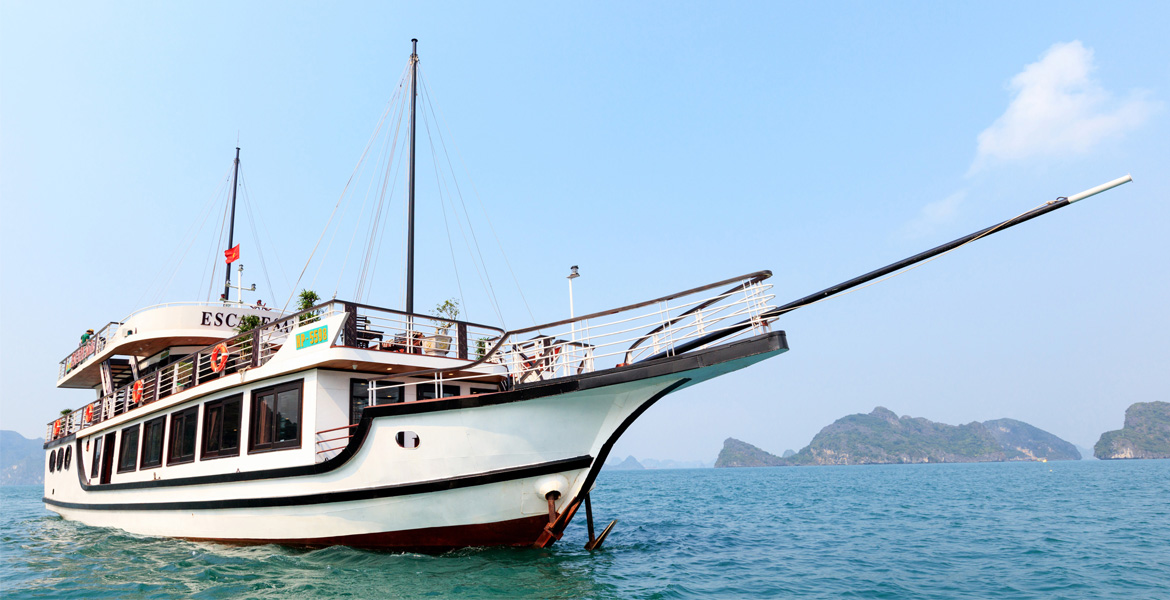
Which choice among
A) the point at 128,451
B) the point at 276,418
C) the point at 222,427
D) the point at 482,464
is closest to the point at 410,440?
the point at 482,464

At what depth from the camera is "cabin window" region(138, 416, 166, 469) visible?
13867 mm

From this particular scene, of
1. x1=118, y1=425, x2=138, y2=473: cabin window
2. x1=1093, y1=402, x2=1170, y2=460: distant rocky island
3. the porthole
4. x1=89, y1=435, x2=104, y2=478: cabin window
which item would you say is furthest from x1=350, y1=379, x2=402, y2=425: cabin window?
x1=1093, y1=402, x2=1170, y2=460: distant rocky island

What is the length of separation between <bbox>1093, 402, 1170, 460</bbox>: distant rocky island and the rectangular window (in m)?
227

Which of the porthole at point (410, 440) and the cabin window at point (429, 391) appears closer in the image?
the porthole at point (410, 440)

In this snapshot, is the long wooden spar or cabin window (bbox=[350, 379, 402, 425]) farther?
cabin window (bbox=[350, 379, 402, 425])

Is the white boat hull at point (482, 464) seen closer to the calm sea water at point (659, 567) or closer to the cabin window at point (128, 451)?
the calm sea water at point (659, 567)

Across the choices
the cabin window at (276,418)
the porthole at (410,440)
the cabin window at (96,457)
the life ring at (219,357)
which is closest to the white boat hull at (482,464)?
the porthole at (410,440)

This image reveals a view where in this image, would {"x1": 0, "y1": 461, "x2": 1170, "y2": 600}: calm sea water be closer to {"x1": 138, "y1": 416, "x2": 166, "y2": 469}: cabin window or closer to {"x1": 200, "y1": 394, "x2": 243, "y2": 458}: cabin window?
{"x1": 138, "y1": 416, "x2": 166, "y2": 469}: cabin window

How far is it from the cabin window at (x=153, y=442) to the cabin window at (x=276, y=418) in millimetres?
4250

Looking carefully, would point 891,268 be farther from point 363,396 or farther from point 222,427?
point 222,427

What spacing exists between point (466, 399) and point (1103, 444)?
243 meters

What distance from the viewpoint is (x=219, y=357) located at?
12.0m

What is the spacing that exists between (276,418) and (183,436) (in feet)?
12.0

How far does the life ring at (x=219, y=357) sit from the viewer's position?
468 inches
